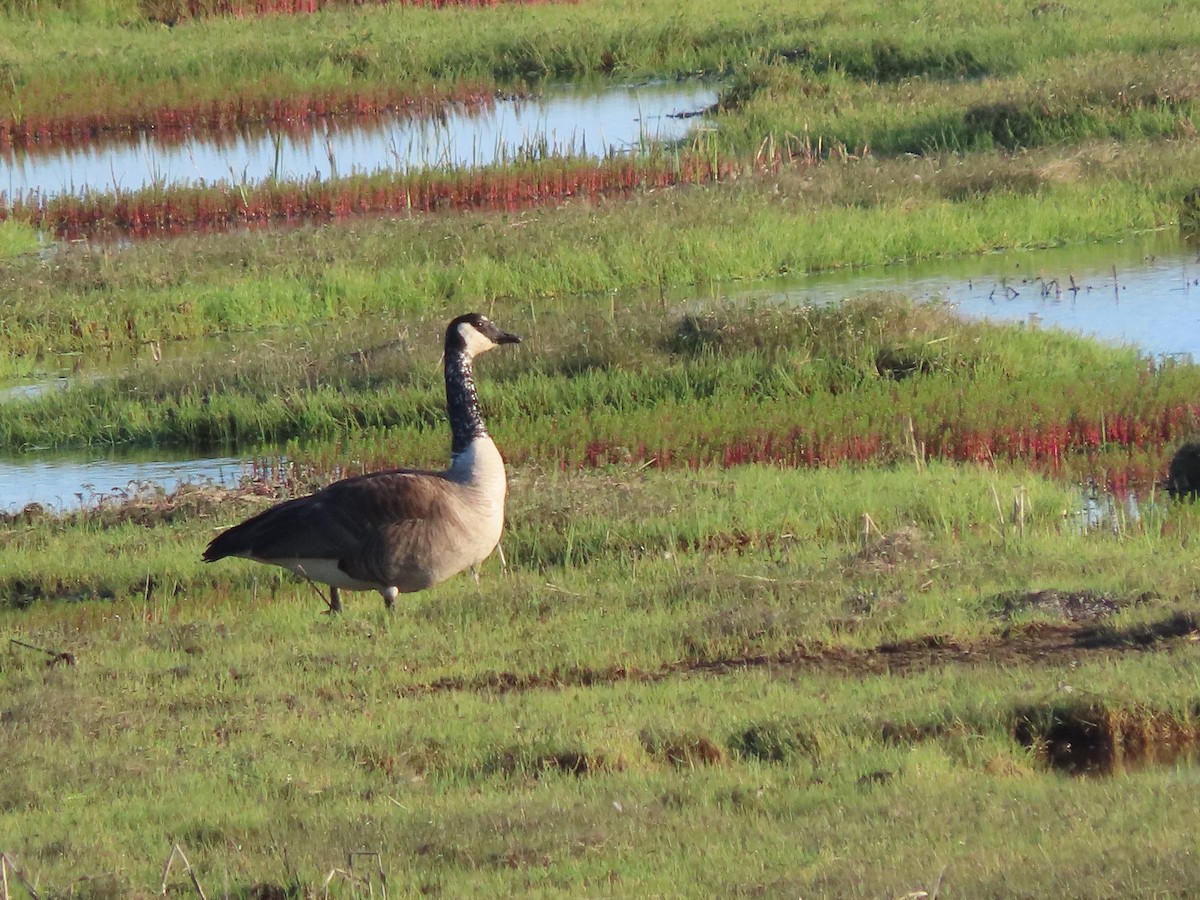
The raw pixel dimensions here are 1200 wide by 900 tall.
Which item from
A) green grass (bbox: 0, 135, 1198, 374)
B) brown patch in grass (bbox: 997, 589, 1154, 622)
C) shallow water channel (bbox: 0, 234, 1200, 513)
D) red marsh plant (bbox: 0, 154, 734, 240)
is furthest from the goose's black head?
red marsh plant (bbox: 0, 154, 734, 240)

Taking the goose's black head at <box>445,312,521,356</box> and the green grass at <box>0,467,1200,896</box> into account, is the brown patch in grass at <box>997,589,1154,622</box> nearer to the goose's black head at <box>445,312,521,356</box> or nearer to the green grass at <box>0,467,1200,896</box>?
the green grass at <box>0,467,1200,896</box>

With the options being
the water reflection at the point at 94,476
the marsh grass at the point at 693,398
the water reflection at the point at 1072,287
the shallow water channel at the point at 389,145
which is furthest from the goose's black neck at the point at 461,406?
the shallow water channel at the point at 389,145

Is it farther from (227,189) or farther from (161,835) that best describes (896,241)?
(161,835)

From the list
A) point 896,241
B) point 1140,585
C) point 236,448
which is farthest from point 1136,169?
point 1140,585

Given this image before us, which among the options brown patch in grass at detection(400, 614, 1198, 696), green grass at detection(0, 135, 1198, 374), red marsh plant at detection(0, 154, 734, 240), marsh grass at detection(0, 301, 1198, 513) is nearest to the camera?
brown patch in grass at detection(400, 614, 1198, 696)

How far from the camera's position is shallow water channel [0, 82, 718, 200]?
2753cm

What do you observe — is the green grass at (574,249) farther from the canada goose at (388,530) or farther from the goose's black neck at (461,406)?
the canada goose at (388,530)

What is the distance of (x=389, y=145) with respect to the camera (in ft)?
99.8

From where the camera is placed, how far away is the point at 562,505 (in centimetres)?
1152

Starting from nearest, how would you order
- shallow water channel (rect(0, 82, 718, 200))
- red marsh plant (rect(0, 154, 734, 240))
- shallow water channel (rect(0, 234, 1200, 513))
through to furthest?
1. shallow water channel (rect(0, 234, 1200, 513))
2. red marsh plant (rect(0, 154, 734, 240))
3. shallow water channel (rect(0, 82, 718, 200))

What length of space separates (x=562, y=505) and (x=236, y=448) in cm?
522

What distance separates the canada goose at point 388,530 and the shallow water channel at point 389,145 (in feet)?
55.6

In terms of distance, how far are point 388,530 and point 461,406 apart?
101 centimetres

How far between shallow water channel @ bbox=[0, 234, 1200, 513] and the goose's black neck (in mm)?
4547
